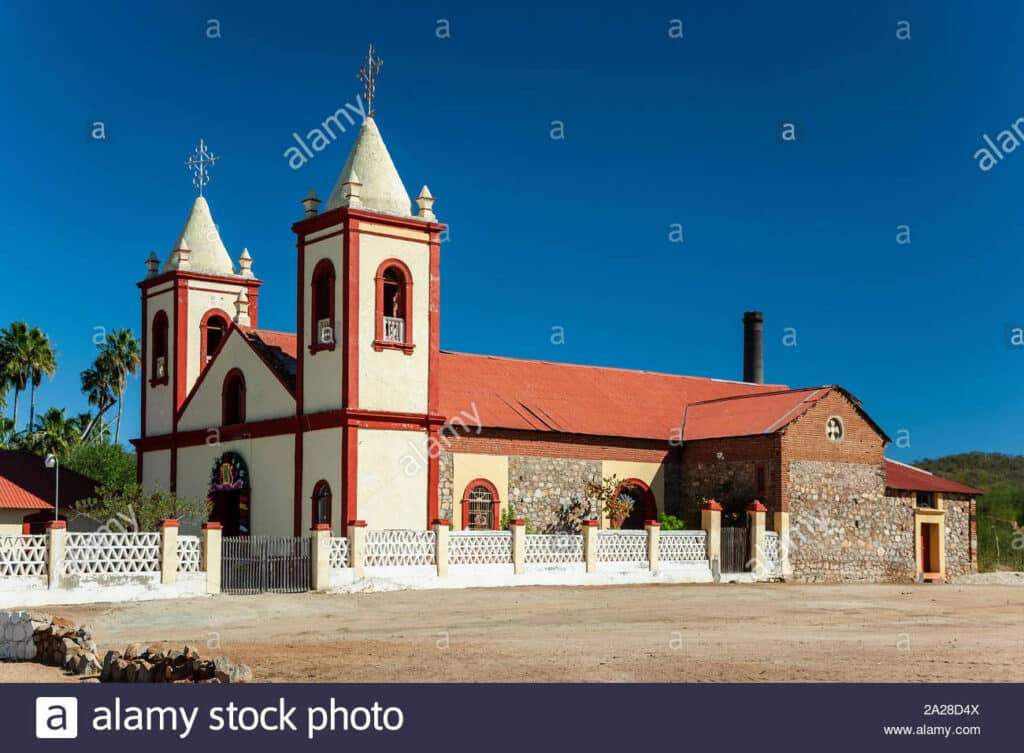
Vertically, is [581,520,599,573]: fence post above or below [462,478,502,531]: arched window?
below

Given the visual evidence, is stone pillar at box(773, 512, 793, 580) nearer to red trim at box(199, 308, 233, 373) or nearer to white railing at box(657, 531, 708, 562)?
white railing at box(657, 531, 708, 562)

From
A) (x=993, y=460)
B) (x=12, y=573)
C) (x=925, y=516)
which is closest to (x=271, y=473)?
(x=12, y=573)

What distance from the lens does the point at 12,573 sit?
23.9 m

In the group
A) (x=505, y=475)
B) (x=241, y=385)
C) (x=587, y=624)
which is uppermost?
(x=241, y=385)

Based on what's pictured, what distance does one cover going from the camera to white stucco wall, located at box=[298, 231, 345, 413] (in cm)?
2969

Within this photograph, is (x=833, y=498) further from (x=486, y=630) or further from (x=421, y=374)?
(x=486, y=630)

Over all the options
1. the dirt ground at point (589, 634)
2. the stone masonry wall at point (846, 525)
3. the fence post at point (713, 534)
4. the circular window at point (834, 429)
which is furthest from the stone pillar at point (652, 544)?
the circular window at point (834, 429)

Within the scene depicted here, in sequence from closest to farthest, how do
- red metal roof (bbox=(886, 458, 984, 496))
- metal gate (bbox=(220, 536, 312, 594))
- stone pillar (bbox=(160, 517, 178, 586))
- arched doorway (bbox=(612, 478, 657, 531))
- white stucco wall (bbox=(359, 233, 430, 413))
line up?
stone pillar (bbox=(160, 517, 178, 586))
metal gate (bbox=(220, 536, 312, 594))
white stucco wall (bbox=(359, 233, 430, 413))
arched doorway (bbox=(612, 478, 657, 531))
red metal roof (bbox=(886, 458, 984, 496))

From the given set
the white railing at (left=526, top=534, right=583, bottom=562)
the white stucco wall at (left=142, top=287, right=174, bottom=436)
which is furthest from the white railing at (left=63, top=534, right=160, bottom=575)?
the white stucco wall at (left=142, top=287, right=174, bottom=436)

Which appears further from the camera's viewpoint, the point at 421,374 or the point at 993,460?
the point at 993,460

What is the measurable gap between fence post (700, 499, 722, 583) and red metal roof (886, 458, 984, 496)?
615 cm

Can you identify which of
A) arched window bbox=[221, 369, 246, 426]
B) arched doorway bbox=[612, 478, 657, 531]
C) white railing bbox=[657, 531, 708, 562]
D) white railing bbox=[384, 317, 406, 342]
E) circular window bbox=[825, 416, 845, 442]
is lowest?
white railing bbox=[657, 531, 708, 562]
